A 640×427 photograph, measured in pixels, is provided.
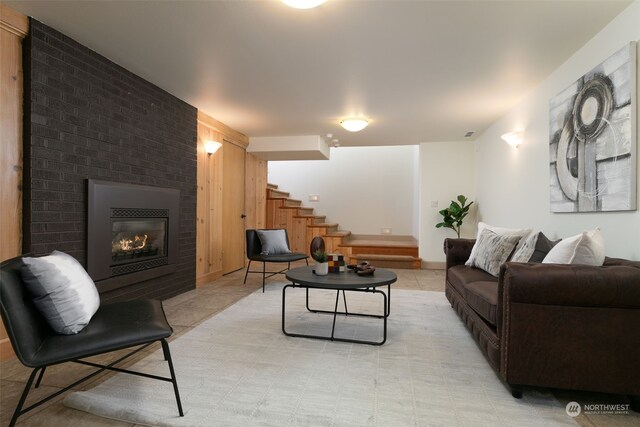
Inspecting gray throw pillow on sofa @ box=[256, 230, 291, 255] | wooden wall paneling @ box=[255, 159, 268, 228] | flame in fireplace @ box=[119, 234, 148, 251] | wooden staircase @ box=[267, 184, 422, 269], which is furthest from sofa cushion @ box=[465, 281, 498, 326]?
wooden wall paneling @ box=[255, 159, 268, 228]

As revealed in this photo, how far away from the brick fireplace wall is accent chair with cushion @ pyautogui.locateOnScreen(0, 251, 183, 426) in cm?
90

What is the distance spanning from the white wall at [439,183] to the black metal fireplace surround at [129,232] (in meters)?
4.13

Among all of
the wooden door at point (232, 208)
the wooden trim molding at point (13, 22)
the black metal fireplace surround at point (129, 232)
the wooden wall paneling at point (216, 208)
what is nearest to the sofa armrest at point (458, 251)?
the black metal fireplace surround at point (129, 232)

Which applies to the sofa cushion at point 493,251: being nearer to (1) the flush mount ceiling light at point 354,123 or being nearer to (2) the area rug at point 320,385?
(2) the area rug at point 320,385

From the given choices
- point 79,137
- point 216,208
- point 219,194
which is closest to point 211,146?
point 219,194

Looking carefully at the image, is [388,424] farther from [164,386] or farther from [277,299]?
[277,299]

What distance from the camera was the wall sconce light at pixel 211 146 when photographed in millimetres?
4387

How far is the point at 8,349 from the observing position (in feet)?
6.95

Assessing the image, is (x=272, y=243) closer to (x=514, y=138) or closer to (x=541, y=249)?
(x=541, y=249)

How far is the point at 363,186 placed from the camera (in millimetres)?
7598

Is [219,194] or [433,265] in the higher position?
[219,194]

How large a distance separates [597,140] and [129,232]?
393cm

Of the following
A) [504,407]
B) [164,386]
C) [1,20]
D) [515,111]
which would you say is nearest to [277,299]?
[164,386]

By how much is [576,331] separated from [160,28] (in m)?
3.16
